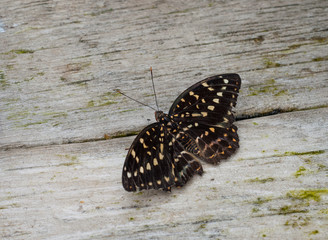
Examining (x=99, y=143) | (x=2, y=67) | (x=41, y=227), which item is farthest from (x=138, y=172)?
(x=2, y=67)

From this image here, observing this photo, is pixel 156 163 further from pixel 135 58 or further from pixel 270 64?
pixel 270 64

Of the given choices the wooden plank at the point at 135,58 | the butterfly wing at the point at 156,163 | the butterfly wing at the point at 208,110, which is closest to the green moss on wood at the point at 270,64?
the wooden plank at the point at 135,58

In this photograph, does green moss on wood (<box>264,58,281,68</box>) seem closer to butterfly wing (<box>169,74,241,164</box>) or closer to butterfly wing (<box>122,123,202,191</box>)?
butterfly wing (<box>169,74,241,164</box>)

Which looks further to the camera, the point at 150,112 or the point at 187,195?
the point at 150,112

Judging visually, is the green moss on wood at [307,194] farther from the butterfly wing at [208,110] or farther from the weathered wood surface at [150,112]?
the butterfly wing at [208,110]

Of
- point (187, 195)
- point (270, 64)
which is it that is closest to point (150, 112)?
point (187, 195)
